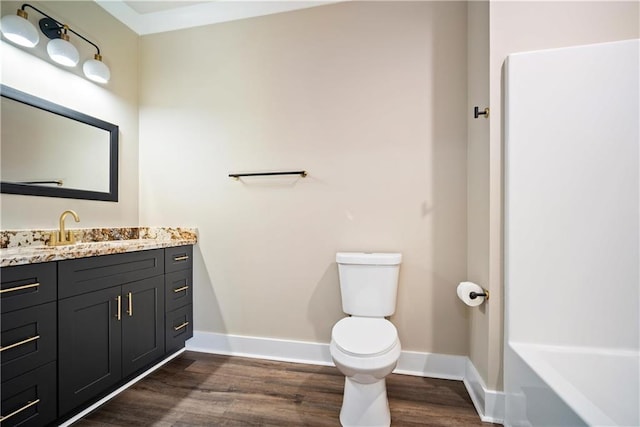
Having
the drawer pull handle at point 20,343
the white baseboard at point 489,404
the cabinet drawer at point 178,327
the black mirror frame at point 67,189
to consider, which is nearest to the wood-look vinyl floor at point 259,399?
the white baseboard at point 489,404

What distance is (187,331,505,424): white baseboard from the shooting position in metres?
1.41

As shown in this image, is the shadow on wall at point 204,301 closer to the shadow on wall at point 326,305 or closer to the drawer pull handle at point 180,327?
the drawer pull handle at point 180,327

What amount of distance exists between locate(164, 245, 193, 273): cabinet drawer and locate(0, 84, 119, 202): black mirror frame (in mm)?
632

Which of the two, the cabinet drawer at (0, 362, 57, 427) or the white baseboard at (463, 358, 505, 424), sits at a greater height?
the cabinet drawer at (0, 362, 57, 427)

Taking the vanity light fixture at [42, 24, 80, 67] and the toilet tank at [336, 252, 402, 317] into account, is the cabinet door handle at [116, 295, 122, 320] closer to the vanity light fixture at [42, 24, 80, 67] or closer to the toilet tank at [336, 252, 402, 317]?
the toilet tank at [336, 252, 402, 317]

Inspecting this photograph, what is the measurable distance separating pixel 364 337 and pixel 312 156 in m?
1.21

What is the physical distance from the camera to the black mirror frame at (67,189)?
1.53 metres

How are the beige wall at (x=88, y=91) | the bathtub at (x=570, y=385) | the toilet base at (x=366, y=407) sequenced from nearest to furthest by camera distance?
the bathtub at (x=570, y=385) < the toilet base at (x=366, y=407) < the beige wall at (x=88, y=91)

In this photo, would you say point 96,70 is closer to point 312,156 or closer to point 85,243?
point 85,243

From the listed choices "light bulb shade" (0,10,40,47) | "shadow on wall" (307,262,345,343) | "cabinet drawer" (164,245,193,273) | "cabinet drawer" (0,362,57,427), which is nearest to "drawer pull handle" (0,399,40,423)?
"cabinet drawer" (0,362,57,427)

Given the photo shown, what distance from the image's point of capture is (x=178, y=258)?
2.02m

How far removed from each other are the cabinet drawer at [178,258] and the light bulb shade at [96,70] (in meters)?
1.28

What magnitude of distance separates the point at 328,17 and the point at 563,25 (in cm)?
135

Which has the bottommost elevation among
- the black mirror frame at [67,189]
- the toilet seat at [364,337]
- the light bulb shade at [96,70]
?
the toilet seat at [364,337]
